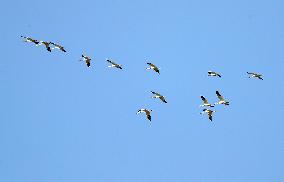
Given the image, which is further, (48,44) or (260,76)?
(260,76)

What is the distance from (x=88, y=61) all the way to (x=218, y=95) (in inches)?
696

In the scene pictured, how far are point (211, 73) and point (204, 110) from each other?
6.28 m

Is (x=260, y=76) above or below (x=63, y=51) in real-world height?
above

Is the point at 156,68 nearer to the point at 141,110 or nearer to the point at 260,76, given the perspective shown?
the point at 141,110

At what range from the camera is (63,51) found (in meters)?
89.2

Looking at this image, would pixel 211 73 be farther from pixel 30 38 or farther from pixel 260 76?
pixel 30 38

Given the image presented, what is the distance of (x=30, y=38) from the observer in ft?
301

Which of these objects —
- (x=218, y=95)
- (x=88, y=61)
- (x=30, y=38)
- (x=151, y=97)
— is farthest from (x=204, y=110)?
(x=30, y=38)

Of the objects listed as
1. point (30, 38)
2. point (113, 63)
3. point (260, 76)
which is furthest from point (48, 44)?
point (260, 76)

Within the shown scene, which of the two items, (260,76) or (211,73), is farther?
(260,76)

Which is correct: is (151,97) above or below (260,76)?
below

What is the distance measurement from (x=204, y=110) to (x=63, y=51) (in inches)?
810

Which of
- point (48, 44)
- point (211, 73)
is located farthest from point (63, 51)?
point (211, 73)

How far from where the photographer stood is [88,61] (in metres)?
93.4
